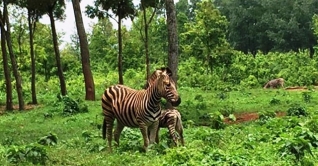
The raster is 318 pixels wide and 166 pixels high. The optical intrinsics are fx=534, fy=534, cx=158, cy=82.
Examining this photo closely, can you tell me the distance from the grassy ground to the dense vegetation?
0.10 ft

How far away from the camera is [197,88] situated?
3416 cm

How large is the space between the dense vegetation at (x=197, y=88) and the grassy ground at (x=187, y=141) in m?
0.03

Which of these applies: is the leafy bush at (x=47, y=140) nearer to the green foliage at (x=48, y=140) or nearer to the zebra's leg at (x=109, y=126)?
the green foliage at (x=48, y=140)

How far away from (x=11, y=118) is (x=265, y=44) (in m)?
50.7

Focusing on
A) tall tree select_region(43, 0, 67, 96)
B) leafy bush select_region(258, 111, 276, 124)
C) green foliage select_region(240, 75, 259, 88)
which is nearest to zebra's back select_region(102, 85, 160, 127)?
leafy bush select_region(258, 111, 276, 124)

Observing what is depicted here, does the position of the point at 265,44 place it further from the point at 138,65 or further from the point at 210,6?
the point at 210,6

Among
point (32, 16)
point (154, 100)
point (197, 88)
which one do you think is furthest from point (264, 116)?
point (197, 88)

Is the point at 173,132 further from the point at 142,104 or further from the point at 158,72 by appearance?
the point at 158,72

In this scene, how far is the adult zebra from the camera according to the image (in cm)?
1052

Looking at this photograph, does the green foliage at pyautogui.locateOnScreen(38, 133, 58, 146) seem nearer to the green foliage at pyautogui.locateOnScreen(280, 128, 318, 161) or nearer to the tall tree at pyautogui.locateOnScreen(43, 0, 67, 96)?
the green foliage at pyautogui.locateOnScreen(280, 128, 318, 161)

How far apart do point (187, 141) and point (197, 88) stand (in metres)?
22.5

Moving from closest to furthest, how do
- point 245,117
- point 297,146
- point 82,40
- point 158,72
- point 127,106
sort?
point 297,146 → point 158,72 → point 127,106 → point 245,117 → point 82,40

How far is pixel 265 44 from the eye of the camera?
222ft

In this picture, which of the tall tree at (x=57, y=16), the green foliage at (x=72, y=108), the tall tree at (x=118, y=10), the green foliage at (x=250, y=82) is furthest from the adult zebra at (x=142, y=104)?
the green foliage at (x=250, y=82)
